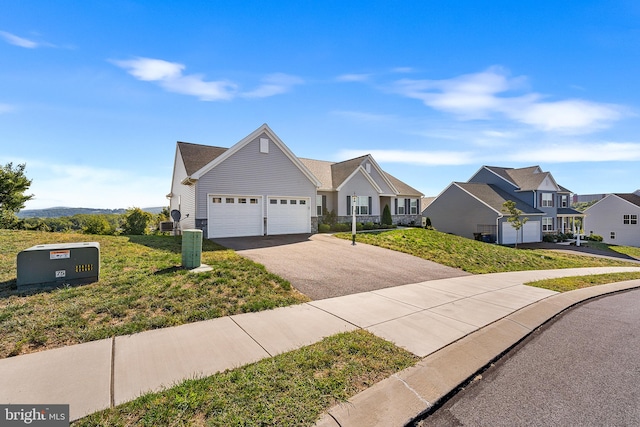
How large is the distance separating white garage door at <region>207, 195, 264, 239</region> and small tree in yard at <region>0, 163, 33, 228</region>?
25.2m

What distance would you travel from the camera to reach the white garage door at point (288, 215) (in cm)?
1803

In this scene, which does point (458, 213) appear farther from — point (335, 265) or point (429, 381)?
point (429, 381)

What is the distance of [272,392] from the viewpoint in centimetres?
319

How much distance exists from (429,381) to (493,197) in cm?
3336

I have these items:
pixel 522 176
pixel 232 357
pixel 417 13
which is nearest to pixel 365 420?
pixel 232 357

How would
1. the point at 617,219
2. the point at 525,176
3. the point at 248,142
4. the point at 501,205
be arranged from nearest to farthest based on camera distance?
the point at 248,142
the point at 501,205
the point at 525,176
the point at 617,219

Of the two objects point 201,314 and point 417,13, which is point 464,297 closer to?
point 201,314

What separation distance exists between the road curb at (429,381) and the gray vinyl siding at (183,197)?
14723 millimetres

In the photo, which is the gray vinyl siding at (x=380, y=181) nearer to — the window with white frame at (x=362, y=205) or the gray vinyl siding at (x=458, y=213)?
the window with white frame at (x=362, y=205)

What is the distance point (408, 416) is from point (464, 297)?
5372 mm

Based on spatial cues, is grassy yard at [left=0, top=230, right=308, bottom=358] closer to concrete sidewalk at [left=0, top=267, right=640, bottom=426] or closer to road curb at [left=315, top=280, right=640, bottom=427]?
concrete sidewalk at [left=0, top=267, right=640, bottom=426]

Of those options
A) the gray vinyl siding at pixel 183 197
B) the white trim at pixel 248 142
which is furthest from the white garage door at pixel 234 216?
the white trim at pixel 248 142

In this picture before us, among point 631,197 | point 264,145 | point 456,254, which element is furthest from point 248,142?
point 631,197

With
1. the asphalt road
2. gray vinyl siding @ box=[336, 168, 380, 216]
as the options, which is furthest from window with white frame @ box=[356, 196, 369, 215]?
the asphalt road
